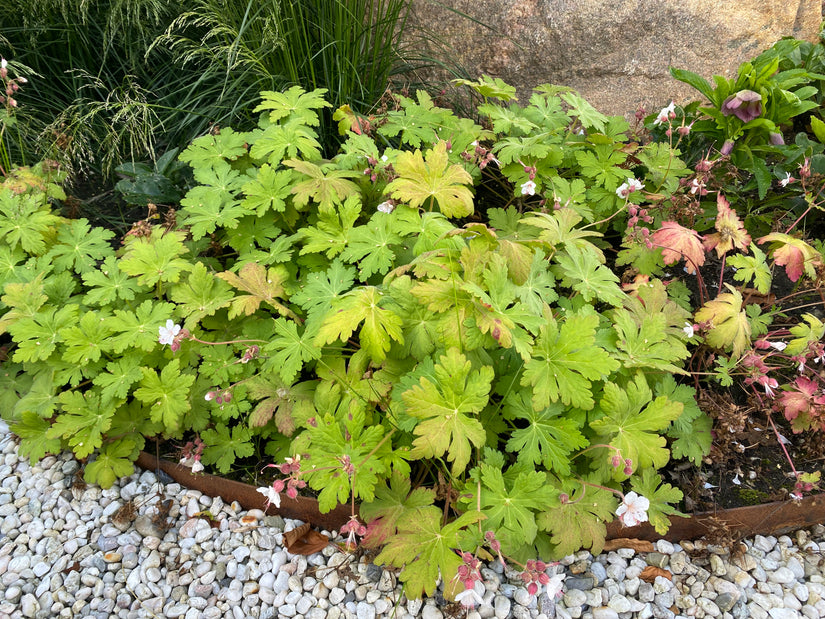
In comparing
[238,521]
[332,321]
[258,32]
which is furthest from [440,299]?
[258,32]

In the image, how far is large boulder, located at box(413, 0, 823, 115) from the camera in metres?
3.26

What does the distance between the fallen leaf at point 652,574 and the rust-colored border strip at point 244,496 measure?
1.02 m

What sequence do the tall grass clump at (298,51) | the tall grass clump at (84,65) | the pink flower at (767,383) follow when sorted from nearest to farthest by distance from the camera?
the pink flower at (767,383) < the tall grass clump at (298,51) < the tall grass clump at (84,65)

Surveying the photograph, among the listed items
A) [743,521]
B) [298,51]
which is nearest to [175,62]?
[298,51]

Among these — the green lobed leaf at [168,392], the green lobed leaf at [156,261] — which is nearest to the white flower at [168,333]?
the green lobed leaf at [168,392]

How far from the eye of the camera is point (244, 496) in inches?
88.7

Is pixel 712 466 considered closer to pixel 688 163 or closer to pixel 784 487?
pixel 784 487

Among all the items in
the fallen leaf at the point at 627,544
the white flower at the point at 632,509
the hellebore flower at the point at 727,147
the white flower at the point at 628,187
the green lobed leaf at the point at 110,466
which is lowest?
the fallen leaf at the point at 627,544

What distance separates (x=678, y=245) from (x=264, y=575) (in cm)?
188

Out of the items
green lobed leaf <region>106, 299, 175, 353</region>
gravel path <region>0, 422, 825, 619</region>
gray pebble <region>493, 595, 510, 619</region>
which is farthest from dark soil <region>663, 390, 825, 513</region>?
green lobed leaf <region>106, 299, 175, 353</region>

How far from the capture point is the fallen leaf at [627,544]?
2.12 metres

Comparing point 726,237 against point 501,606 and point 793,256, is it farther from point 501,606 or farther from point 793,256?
point 501,606

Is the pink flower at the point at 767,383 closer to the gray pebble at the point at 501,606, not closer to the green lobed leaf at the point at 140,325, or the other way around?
the gray pebble at the point at 501,606

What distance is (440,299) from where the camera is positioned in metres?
1.89
